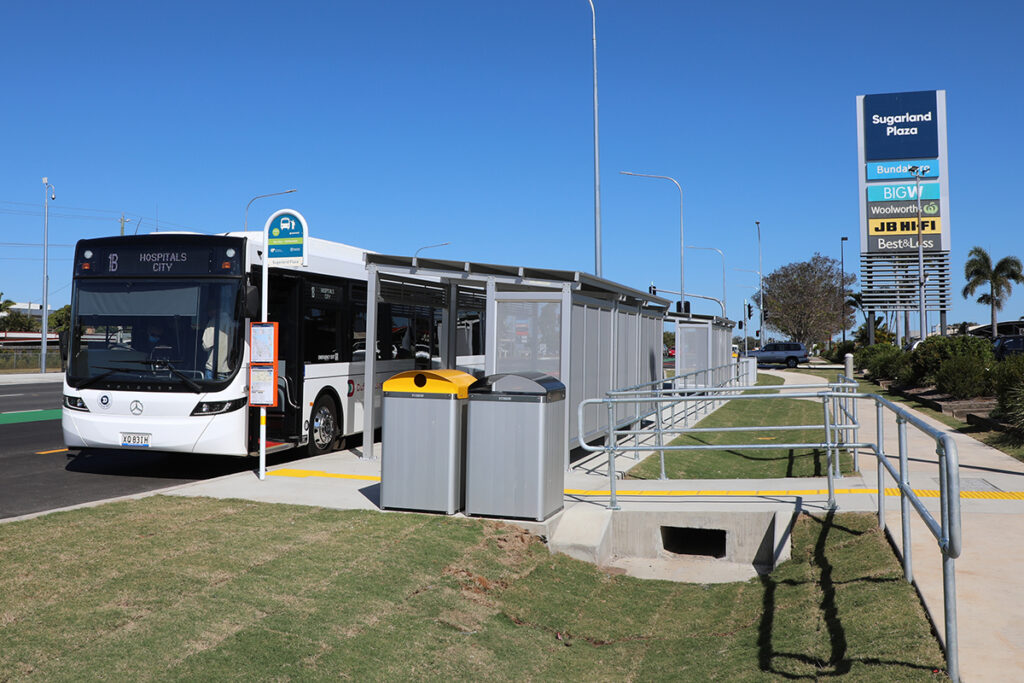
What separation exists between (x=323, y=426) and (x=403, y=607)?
23.9 feet

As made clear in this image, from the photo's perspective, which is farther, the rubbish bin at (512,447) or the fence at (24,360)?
the fence at (24,360)

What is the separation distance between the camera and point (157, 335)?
10719mm

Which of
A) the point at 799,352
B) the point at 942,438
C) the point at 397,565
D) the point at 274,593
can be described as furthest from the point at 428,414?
the point at 799,352

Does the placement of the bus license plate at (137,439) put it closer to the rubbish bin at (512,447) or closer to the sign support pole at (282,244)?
the sign support pole at (282,244)

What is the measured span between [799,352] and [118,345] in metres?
50.9

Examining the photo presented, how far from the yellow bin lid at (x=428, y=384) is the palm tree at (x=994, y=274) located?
72.1 metres

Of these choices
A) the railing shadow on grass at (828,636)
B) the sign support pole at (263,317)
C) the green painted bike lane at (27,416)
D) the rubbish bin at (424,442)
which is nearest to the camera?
the railing shadow on grass at (828,636)

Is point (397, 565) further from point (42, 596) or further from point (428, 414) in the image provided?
point (42, 596)

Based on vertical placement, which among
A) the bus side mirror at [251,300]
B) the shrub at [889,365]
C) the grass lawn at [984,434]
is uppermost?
the bus side mirror at [251,300]

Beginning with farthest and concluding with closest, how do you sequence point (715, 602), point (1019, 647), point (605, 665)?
point (715, 602) → point (605, 665) → point (1019, 647)

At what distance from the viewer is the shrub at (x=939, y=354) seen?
22.1 meters

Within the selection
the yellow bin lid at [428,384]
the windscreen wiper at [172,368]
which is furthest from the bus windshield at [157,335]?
the yellow bin lid at [428,384]

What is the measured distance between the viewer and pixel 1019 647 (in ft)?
14.5

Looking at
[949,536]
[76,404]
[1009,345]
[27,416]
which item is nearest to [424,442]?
[949,536]
